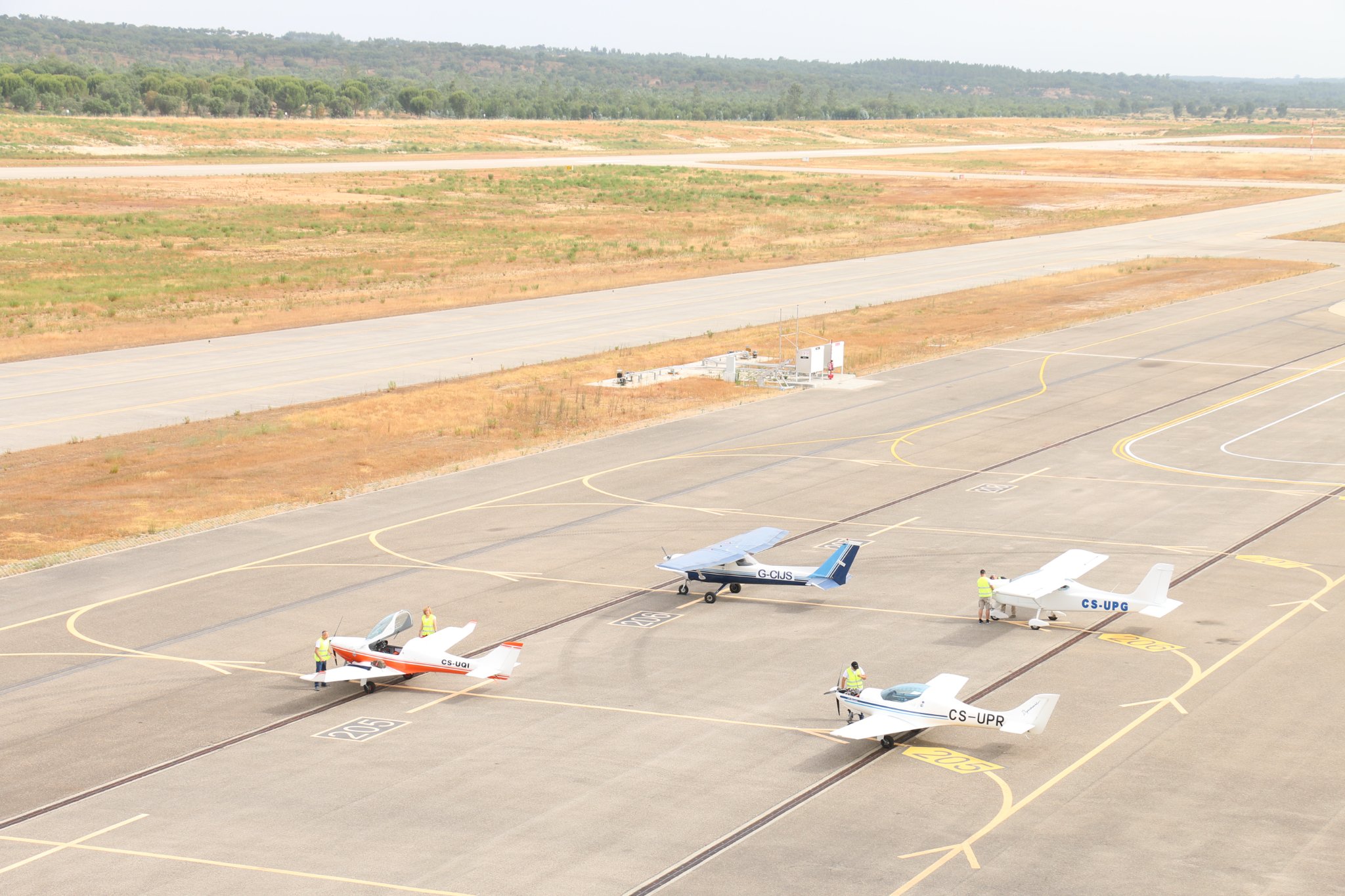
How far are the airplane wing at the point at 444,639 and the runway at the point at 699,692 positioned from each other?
1309 mm

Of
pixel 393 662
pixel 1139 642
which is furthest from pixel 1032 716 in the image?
pixel 393 662

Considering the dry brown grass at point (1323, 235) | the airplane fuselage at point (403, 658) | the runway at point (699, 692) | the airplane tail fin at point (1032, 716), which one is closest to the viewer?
the runway at point (699, 692)

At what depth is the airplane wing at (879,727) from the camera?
33.0 meters

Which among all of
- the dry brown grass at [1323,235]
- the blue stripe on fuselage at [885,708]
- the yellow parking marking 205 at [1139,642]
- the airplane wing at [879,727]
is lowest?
the yellow parking marking 205 at [1139,642]

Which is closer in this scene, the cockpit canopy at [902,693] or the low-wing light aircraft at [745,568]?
the cockpit canopy at [902,693]

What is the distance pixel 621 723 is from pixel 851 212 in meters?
153

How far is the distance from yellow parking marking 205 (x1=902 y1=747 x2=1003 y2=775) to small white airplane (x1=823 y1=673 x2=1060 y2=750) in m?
0.57

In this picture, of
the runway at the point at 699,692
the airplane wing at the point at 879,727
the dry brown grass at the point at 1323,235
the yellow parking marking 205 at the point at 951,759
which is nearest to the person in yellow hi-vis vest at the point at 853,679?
the airplane wing at the point at 879,727

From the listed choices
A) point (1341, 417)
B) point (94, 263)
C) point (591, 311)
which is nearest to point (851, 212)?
point (591, 311)

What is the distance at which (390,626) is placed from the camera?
3878cm

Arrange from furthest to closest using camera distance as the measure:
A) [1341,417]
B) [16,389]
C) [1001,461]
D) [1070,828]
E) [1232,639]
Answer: [16,389] < [1341,417] < [1001,461] < [1232,639] < [1070,828]

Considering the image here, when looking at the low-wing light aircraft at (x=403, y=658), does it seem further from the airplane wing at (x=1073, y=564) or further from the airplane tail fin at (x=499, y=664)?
the airplane wing at (x=1073, y=564)

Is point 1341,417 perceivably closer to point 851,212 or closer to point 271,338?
point 271,338

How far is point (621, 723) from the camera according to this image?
3512cm
